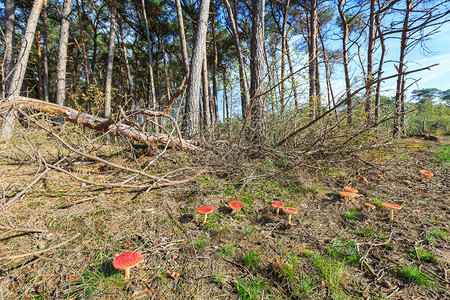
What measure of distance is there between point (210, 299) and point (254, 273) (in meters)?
0.41

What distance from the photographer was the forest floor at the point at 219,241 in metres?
1.38

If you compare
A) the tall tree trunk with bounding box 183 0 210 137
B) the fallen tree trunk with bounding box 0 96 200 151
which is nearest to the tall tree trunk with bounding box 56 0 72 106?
the fallen tree trunk with bounding box 0 96 200 151

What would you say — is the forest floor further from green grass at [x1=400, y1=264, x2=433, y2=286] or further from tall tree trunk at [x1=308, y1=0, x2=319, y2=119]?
tall tree trunk at [x1=308, y1=0, x2=319, y2=119]

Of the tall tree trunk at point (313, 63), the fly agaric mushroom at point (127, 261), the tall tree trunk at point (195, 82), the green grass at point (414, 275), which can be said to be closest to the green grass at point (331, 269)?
the green grass at point (414, 275)

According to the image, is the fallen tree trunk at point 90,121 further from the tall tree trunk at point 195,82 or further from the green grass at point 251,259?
the green grass at point 251,259

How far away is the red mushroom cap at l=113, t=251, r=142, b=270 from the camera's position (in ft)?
4.21

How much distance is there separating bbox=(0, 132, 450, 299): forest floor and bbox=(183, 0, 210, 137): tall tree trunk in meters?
1.74

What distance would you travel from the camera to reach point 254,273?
59.7 inches

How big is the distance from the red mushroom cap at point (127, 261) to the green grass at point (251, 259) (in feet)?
2.85

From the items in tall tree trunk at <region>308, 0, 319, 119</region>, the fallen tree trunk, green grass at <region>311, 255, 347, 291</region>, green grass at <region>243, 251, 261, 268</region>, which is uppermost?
tall tree trunk at <region>308, 0, 319, 119</region>

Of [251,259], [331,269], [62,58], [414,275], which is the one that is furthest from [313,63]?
[62,58]

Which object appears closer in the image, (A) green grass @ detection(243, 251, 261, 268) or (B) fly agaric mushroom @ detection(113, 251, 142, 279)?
(B) fly agaric mushroom @ detection(113, 251, 142, 279)

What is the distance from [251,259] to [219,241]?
15.5 inches

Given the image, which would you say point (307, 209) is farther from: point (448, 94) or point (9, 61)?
point (448, 94)
